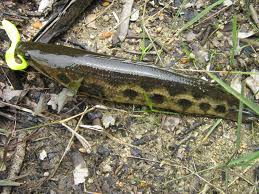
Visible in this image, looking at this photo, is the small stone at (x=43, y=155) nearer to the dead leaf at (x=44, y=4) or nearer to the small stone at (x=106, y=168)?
the small stone at (x=106, y=168)

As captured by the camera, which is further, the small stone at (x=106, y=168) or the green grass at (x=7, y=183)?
the small stone at (x=106, y=168)

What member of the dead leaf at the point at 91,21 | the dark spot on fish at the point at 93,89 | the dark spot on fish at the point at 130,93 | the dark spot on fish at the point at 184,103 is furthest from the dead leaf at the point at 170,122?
the dead leaf at the point at 91,21

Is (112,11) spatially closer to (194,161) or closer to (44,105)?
(44,105)

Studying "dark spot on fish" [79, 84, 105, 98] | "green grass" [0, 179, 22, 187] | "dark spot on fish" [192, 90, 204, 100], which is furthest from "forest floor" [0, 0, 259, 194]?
"dark spot on fish" [192, 90, 204, 100]

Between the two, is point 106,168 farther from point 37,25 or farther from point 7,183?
point 37,25

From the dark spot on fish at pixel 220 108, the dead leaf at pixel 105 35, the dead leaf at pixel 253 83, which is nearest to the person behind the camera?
the dark spot on fish at pixel 220 108

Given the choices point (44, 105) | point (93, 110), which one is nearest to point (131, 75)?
point (93, 110)

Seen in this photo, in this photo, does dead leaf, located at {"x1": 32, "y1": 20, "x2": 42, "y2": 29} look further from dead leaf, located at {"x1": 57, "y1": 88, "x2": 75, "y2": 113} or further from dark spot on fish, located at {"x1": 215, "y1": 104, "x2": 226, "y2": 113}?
dark spot on fish, located at {"x1": 215, "y1": 104, "x2": 226, "y2": 113}
